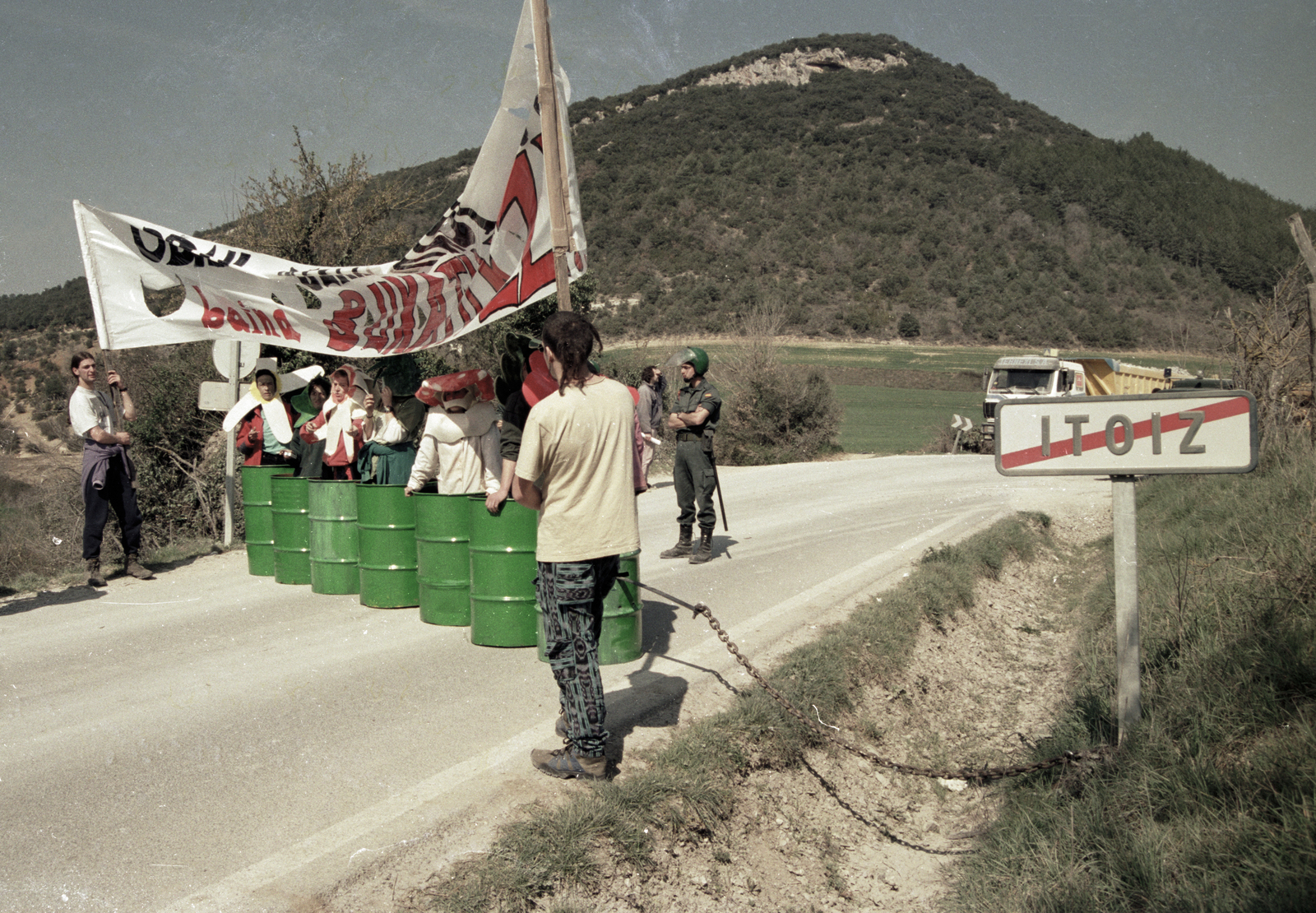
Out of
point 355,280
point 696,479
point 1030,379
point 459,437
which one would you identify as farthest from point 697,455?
point 1030,379

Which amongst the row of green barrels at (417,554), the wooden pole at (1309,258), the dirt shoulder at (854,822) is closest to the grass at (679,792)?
the dirt shoulder at (854,822)

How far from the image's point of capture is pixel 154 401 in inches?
648

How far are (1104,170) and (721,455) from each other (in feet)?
342

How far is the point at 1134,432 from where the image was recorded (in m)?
3.84

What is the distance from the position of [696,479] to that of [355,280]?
3786 mm

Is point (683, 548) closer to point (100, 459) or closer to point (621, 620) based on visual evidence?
point (621, 620)

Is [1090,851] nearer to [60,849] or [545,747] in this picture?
[545,747]

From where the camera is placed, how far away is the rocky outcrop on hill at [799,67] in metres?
139

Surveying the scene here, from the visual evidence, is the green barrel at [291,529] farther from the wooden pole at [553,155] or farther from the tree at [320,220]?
the tree at [320,220]

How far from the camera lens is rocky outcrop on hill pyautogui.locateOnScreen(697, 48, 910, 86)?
13888 cm

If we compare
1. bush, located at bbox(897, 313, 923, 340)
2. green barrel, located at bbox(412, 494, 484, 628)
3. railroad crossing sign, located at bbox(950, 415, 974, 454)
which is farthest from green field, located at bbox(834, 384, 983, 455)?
bush, located at bbox(897, 313, 923, 340)

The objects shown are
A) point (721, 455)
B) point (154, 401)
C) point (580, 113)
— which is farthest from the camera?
point (580, 113)

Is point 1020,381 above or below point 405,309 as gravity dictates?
below

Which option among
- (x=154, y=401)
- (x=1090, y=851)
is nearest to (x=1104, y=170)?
(x=154, y=401)
